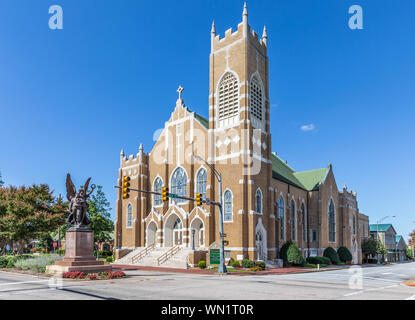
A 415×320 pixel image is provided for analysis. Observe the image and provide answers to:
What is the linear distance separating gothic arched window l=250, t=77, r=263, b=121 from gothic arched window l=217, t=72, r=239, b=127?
1855mm

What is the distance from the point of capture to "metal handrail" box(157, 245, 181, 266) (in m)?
36.4

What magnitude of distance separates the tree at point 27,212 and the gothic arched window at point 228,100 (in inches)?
731

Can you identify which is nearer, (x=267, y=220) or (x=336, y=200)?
(x=267, y=220)

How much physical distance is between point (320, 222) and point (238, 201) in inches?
738

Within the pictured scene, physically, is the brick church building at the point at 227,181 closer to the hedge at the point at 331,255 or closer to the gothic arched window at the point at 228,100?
the gothic arched window at the point at 228,100

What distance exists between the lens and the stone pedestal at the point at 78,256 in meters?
22.8

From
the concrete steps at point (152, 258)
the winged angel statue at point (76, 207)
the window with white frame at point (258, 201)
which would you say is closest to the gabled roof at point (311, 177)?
the window with white frame at point (258, 201)

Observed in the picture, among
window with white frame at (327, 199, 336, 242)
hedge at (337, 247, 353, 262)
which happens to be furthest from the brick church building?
hedge at (337, 247, 353, 262)

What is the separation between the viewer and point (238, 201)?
35.2 meters

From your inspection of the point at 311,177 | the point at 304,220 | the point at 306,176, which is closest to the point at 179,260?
the point at 304,220

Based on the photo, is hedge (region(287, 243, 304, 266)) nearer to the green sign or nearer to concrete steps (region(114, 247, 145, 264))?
the green sign
